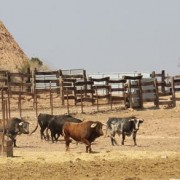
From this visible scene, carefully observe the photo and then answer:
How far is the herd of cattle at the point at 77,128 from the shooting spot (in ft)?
73.3

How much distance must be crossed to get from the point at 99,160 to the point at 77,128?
9.32 feet

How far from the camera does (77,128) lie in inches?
886

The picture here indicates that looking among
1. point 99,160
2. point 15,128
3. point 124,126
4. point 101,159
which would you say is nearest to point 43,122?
point 15,128

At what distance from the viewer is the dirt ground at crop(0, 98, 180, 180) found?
17.3 metres

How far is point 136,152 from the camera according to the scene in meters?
21.7

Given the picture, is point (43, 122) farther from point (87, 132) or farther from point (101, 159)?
point (101, 159)

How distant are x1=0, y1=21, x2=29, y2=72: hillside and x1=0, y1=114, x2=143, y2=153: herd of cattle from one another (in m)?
37.2

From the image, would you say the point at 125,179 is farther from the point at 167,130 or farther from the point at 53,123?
the point at 167,130

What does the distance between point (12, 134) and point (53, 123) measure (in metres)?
2.53

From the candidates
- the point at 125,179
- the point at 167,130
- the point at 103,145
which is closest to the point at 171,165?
the point at 125,179

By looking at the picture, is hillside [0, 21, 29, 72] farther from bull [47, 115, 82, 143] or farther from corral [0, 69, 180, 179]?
bull [47, 115, 82, 143]

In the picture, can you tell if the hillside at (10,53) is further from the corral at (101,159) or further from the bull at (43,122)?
the bull at (43,122)

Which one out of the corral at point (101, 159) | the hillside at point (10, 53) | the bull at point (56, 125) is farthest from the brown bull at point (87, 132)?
the hillside at point (10, 53)

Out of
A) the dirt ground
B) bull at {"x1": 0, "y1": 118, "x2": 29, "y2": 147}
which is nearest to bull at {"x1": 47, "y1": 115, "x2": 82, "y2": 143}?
the dirt ground
